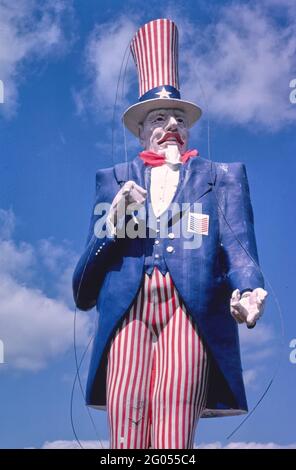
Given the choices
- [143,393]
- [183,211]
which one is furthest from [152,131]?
[143,393]

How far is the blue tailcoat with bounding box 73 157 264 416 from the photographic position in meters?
4.15

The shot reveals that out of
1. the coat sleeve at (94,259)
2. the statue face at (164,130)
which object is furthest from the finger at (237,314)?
the statue face at (164,130)

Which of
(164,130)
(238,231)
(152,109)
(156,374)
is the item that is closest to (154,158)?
(164,130)

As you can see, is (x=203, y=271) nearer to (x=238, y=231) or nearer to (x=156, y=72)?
(x=238, y=231)

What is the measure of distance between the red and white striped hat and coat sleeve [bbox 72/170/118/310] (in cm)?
45

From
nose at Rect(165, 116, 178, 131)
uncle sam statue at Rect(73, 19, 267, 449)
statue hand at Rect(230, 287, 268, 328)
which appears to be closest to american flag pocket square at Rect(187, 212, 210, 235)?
uncle sam statue at Rect(73, 19, 267, 449)

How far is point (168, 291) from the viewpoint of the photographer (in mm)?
4180

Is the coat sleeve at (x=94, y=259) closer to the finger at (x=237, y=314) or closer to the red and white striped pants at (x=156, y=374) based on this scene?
the red and white striped pants at (x=156, y=374)

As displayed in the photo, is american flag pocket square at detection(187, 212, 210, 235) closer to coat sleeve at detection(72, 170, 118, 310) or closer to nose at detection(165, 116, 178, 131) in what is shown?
coat sleeve at detection(72, 170, 118, 310)

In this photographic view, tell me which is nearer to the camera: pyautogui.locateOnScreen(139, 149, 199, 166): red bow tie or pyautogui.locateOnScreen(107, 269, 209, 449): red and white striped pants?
pyautogui.locateOnScreen(107, 269, 209, 449): red and white striped pants

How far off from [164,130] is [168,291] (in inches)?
39.2
